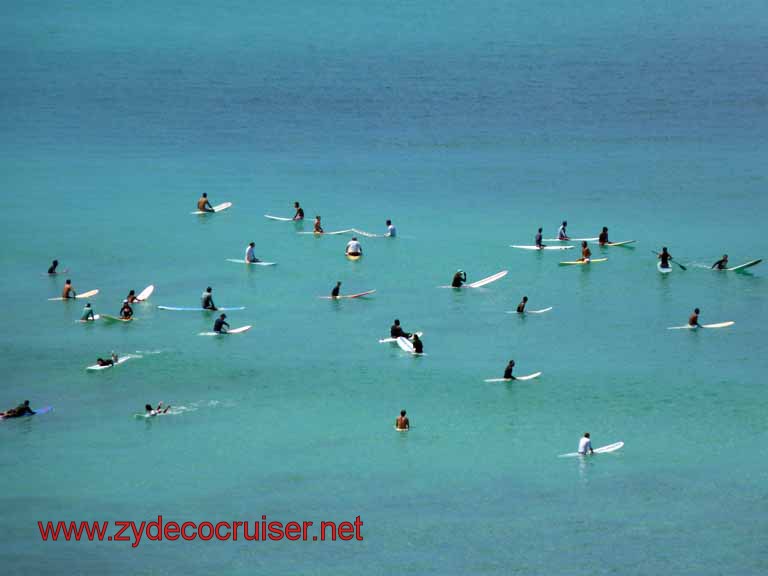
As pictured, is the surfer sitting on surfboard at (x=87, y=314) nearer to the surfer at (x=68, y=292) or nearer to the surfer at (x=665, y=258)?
the surfer at (x=68, y=292)

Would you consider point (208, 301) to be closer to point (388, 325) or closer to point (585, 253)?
point (388, 325)

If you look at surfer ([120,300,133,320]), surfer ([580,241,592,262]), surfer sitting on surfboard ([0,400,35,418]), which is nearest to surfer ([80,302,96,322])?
surfer ([120,300,133,320])

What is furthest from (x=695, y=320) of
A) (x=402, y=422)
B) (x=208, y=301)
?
(x=208, y=301)

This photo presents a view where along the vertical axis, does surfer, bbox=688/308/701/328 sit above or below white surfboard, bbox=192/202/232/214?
below

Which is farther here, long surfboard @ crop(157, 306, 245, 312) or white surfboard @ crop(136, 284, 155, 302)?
white surfboard @ crop(136, 284, 155, 302)

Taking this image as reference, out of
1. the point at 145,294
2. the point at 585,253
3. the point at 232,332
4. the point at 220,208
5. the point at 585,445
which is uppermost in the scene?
the point at 220,208

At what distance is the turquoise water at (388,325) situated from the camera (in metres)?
37.3

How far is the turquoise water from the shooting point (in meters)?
37.3

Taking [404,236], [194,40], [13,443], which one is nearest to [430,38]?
[194,40]

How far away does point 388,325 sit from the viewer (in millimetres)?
55125

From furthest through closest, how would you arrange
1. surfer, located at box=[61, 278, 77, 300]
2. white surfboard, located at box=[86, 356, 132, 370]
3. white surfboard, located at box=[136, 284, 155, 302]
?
surfer, located at box=[61, 278, 77, 300] → white surfboard, located at box=[136, 284, 155, 302] → white surfboard, located at box=[86, 356, 132, 370]

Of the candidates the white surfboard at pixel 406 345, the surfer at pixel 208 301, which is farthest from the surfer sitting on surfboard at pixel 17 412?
the white surfboard at pixel 406 345

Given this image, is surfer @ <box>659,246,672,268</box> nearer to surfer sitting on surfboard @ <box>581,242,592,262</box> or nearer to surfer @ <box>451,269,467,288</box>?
surfer sitting on surfboard @ <box>581,242,592,262</box>

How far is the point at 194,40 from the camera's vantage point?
153 m
